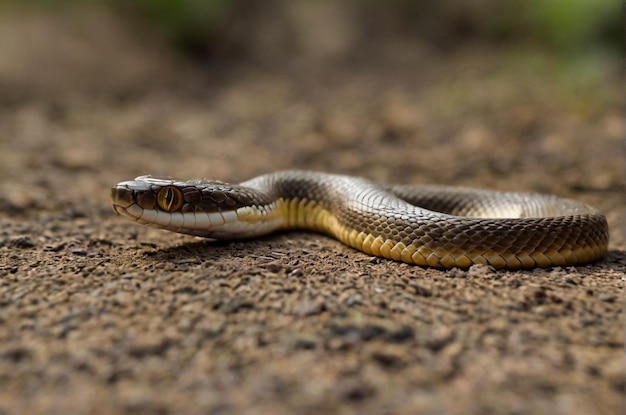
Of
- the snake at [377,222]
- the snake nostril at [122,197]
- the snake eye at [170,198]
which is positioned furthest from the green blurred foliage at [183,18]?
the snake nostril at [122,197]

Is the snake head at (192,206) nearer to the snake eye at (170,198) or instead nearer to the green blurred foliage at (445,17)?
the snake eye at (170,198)

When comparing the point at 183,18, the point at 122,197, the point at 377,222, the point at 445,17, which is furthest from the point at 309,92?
the point at 122,197

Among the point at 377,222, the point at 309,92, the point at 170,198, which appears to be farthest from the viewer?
the point at 309,92

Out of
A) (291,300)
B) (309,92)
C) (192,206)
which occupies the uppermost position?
(309,92)

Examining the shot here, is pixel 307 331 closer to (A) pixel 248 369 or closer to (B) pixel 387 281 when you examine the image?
(A) pixel 248 369

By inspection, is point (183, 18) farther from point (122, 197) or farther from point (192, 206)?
point (122, 197)

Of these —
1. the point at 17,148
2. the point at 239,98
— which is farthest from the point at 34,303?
the point at 239,98

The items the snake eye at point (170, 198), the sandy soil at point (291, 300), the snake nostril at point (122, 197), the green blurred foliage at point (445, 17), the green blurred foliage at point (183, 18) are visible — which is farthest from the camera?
the green blurred foliage at point (183, 18)
